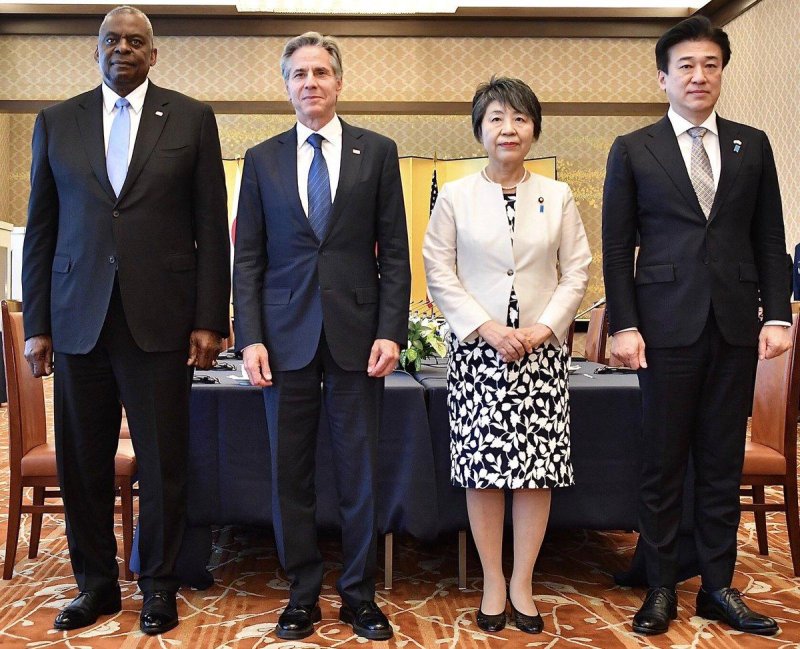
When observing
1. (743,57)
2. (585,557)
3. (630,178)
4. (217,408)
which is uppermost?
(743,57)

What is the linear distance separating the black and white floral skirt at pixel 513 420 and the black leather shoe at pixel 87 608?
1103mm

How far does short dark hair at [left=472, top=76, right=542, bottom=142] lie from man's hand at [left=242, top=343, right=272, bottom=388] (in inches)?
37.1

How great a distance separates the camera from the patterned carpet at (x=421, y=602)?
2484 millimetres

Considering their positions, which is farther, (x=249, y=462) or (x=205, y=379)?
(x=205, y=379)

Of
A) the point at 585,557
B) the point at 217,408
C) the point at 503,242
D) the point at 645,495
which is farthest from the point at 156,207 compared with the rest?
the point at 585,557

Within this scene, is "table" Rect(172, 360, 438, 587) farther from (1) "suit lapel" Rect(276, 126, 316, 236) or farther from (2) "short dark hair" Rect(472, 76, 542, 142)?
(2) "short dark hair" Rect(472, 76, 542, 142)

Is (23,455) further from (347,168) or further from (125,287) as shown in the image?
(347,168)

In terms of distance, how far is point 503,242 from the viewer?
2.59 m

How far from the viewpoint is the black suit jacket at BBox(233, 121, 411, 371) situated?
2.47m

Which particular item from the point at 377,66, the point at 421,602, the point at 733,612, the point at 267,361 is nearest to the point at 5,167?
the point at 377,66

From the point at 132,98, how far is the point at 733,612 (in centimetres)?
226

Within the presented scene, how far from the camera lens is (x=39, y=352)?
99.1 inches

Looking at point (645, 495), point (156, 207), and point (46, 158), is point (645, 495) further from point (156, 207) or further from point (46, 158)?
point (46, 158)

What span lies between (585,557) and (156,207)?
80.4 inches
